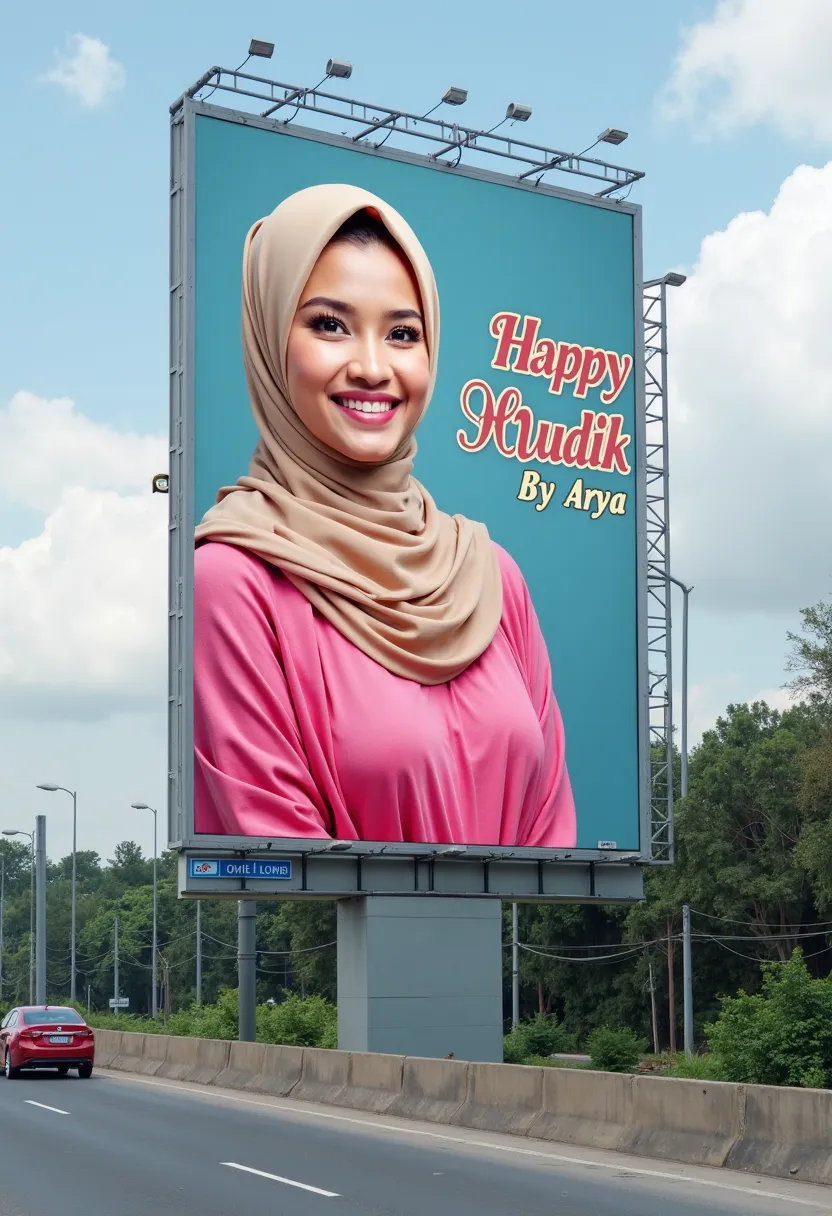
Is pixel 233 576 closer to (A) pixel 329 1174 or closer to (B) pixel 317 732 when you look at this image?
(B) pixel 317 732

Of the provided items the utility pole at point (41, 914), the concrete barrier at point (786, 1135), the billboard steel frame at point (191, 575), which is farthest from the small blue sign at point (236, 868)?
the utility pole at point (41, 914)

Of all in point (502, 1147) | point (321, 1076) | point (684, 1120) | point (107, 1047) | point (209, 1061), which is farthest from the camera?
point (107, 1047)

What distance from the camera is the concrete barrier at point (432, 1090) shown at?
19.5 metres

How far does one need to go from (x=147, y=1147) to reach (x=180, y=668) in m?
9.17

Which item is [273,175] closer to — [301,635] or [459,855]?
[301,635]

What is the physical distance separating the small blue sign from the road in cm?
434

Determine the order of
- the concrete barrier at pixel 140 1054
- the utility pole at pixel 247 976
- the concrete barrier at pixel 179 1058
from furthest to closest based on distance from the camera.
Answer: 1. the concrete barrier at pixel 140 1054
2. the utility pole at pixel 247 976
3. the concrete barrier at pixel 179 1058

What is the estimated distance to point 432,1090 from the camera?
66.2 ft

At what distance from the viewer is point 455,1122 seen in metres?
19.3

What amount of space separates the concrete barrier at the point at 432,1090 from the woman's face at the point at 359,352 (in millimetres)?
9670

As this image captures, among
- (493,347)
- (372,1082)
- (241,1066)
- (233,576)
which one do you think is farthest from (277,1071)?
(493,347)

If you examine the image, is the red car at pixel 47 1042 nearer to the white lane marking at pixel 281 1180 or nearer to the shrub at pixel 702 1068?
the shrub at pixel 702 1068

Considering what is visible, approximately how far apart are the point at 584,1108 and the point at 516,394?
14616 mm

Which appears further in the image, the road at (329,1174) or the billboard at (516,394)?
the billboard at (516,394)
